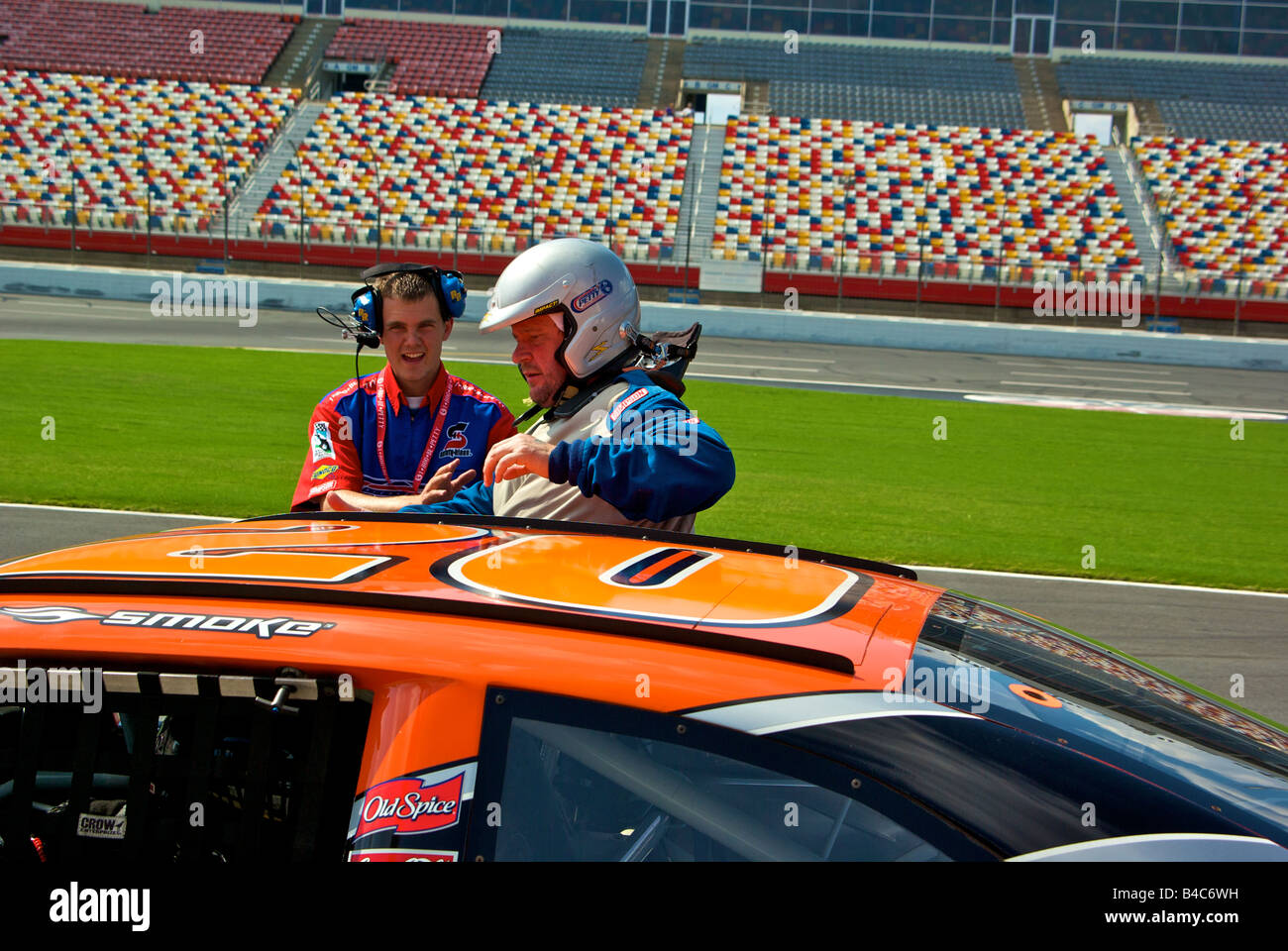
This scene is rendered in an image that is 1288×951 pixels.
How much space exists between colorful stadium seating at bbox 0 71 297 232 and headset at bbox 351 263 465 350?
30.1 metres

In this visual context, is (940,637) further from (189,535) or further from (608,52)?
(608,52)

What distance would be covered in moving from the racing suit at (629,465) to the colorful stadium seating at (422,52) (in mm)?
43759

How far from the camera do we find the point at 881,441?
13984 millimetres

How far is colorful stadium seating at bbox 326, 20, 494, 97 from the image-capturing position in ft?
146

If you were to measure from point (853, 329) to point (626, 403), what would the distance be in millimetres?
24333

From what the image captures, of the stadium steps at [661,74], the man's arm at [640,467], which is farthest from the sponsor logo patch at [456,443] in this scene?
the stadium steps at [661,74]

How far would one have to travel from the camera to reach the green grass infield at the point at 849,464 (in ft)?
29.4

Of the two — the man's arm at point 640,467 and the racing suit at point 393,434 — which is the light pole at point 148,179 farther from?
the man's arm at point 640,467

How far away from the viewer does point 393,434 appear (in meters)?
4.16

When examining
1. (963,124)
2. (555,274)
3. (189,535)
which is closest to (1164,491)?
(555,274)
